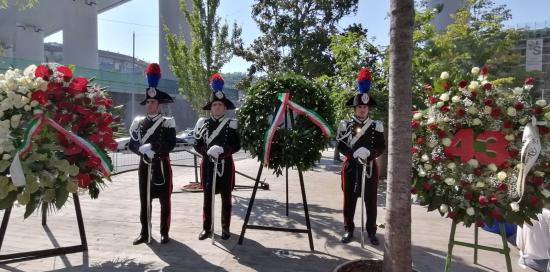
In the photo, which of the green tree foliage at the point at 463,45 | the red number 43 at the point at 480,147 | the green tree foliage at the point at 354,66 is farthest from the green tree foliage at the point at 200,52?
the red number 43 at the point at 480,147

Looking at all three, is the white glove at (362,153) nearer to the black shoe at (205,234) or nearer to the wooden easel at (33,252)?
the black shoe at (205,234)

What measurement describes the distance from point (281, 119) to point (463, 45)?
9.02m

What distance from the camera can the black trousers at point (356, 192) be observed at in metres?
5.46

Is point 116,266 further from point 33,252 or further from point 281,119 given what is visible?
point 281,119

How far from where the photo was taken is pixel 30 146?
3.90 metres

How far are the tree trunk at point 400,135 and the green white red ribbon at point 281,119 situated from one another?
5.73 feet

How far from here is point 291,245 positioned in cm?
534

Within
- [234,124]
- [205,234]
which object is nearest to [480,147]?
[234,124]

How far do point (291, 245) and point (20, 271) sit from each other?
295cm

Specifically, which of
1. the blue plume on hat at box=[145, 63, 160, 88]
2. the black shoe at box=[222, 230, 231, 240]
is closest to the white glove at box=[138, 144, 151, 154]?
the blue plume on hat at box=[145, 63, 160, 88]

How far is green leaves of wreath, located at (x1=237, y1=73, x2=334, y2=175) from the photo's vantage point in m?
4.99

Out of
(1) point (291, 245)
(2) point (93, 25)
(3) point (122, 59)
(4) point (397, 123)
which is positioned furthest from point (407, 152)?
(3) point (122, 59)

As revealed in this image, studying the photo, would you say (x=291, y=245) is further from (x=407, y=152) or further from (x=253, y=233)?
(x=407, y=152)

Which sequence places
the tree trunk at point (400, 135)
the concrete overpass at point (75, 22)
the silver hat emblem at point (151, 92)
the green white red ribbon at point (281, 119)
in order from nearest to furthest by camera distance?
1. the tree trunk at point (400, 135)
2. the green white red ribbon at point (281, 119)
3. the silver hat emblem at point (151, 92)
4. the concrete overpass at point (75, 22)
